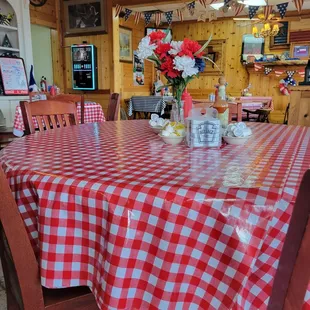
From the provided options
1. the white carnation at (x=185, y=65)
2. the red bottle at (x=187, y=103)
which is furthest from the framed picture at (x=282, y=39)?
the white carnation at (x=185, y=65)

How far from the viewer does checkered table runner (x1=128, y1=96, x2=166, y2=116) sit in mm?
5930

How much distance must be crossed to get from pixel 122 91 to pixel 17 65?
8.62ft

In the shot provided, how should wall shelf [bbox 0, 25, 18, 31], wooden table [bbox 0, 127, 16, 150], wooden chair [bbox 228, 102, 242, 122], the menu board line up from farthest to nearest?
wall shelf [bbox 0, 25, 18, 31] → the menu board → wooden table [bbox 0, 127, 16, 150] → wooden chair [bbox 228, 102, 242, 122]

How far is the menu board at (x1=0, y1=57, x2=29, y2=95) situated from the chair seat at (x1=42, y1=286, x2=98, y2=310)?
3.96 m

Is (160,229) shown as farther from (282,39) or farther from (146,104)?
(282,39)

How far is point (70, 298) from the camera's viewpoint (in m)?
0.89

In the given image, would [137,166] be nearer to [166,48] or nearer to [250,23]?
[166,48]

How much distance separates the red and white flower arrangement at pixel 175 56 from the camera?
1.31 metres

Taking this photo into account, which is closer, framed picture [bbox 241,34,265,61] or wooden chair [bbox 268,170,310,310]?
wooden chair [bbox 268,170,310,310]

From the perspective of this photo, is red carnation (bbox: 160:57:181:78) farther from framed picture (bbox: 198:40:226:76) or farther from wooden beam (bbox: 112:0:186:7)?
framed picture (bbox: 198:40:226:76)

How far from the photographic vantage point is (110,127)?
1939 millimetres

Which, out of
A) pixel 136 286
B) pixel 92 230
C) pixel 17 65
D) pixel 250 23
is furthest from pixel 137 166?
pixel 250 23

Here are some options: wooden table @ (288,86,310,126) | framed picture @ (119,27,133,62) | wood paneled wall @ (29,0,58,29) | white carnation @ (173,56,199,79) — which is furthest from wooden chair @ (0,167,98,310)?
framed picture @ (119,27,133,62)

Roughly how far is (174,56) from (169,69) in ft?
0.19
